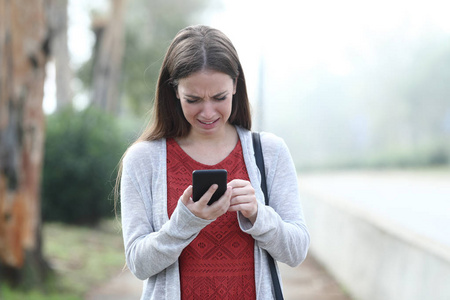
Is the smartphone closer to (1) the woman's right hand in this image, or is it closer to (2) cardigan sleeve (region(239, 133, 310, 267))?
(1) the woman's right hand

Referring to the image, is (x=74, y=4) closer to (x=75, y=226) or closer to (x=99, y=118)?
(x=99, y=118)

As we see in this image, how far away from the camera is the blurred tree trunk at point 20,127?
18.7 feet

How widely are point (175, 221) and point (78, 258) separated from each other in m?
6.61

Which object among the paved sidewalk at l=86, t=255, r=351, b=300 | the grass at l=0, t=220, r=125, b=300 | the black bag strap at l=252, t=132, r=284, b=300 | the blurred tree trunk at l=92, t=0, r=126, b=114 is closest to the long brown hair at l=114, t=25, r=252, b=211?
the black bag strap at l=252, t=132, r=284, b=300

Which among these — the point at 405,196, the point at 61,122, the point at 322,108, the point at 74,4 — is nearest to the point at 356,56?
the point at 322,108

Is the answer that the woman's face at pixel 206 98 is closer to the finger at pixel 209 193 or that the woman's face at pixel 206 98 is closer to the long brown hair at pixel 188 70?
the long brown hair at pixel 188 70

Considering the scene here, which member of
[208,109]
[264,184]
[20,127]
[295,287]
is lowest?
[295,287]

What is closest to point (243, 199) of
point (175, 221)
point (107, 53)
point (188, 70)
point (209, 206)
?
point (209, 206)

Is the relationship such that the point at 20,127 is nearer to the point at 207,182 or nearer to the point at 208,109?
the point at 208,109

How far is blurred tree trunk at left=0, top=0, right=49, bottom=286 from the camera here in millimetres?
5711

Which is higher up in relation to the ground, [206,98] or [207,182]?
[206,98]

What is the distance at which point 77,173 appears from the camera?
10.4m

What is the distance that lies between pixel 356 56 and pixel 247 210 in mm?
11926

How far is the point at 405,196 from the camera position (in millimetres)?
12805
